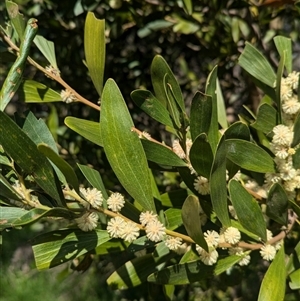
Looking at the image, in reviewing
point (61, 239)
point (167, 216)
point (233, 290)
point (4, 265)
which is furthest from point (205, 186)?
point (4, 265)

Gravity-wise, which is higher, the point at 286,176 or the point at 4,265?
the point at 286,176

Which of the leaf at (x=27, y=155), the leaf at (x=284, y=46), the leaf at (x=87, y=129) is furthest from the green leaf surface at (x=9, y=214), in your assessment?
the leaf at (x=284, y=46)

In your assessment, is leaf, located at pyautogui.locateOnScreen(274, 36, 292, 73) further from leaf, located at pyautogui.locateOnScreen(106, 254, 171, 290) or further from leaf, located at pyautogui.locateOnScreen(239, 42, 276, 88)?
leaf, located at pyautogui.locateOnScreen(106, 254, 171, 290)

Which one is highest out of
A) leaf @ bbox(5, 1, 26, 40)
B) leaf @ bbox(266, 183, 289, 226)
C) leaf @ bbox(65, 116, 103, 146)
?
leaf @ bbox(5, 1, 26, 40)

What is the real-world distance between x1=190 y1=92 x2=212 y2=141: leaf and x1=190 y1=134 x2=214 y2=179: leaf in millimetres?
49

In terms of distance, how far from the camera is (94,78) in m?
0.78

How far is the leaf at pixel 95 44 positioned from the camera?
0.75 meters

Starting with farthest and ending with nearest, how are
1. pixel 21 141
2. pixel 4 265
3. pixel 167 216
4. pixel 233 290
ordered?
pixel 4 265
pixel 233 290
pixel 167 216
pixel 21 141

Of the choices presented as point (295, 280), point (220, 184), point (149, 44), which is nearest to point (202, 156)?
point (220, 184)

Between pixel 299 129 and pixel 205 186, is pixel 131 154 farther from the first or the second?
pixel 299 129

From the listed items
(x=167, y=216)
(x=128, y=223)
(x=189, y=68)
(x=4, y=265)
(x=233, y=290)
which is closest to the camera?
(x=128, y=223)

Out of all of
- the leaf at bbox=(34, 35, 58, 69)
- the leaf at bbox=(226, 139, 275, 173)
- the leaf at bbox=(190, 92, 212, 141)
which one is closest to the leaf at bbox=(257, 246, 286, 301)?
the leaf at bbox=(226, 139, 275, 173)

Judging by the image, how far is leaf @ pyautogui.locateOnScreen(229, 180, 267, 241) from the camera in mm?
738

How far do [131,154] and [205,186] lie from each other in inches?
6.0
